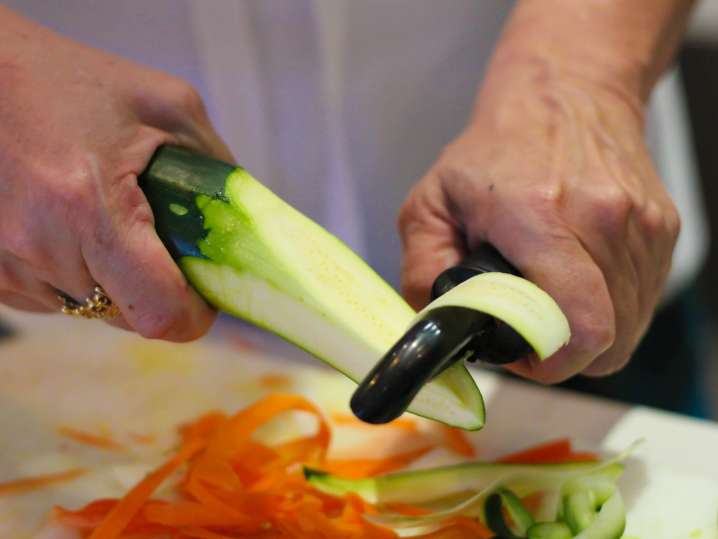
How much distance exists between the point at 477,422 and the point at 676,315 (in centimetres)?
83

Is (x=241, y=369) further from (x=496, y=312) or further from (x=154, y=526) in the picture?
(x=496, y=312)

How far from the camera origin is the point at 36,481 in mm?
951

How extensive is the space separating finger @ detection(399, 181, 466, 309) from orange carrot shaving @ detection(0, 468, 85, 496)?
394 mm

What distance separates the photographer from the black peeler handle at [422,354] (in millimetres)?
622

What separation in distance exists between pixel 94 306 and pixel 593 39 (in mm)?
552

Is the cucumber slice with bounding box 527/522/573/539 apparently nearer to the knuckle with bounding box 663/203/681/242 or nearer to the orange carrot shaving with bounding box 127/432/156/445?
the knuckle with bounding box 663/203/681/242

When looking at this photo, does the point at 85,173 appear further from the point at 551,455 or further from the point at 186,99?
the point at 551,455

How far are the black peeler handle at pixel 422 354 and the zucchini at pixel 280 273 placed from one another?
42 millimetres

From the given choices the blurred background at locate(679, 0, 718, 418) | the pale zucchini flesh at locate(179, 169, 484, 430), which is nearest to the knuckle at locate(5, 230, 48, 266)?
the pale zucchini flesh at locate(179, 169, 484, 430)

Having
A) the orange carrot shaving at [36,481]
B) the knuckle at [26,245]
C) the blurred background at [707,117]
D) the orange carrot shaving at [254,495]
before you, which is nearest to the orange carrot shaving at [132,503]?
the orange carrot shaving at [254,495]

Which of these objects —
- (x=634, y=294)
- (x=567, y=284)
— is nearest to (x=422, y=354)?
(x=567, y=284)

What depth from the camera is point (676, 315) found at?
1.42 metres

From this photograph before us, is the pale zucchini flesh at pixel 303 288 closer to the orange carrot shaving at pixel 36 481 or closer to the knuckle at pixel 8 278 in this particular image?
the knuckle at pixel 8 278

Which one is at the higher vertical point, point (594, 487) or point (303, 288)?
point (303, 288)
